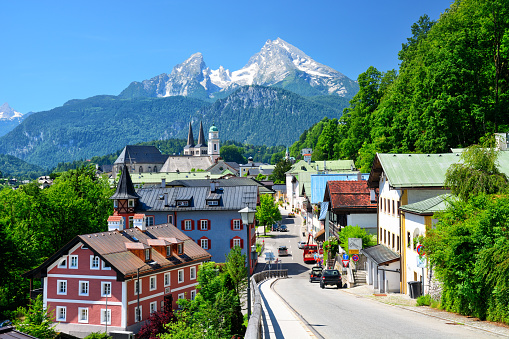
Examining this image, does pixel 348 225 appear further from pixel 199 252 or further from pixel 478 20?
pixel 478 20

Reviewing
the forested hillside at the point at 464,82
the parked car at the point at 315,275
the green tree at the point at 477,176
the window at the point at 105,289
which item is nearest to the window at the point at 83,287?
the window at the point at 105,289

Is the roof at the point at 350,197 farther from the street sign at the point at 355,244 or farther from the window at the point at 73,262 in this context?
the window at the point at 73,262

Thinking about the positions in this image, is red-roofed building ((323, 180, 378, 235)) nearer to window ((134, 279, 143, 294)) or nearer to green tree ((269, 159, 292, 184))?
window ((134, 279, 143, 294))

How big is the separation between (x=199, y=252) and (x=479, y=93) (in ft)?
105

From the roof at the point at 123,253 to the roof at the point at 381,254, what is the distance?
18.0 metres

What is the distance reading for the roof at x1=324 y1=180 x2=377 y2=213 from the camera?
1978 inches

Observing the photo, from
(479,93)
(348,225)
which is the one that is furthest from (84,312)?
(479,93)

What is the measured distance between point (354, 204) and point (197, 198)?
81.0 feet

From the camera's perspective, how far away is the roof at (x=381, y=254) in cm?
3578

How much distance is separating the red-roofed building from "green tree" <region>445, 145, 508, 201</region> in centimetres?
2020

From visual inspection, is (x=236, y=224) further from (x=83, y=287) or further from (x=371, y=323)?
(x=371, y=323)

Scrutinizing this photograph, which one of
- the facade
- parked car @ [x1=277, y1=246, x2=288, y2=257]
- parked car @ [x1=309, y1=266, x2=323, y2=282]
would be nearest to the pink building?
parked car @ [x1=309, y1=266, x2=323, y2=282]

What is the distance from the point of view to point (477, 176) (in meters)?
26.1

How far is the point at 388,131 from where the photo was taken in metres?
65.7
